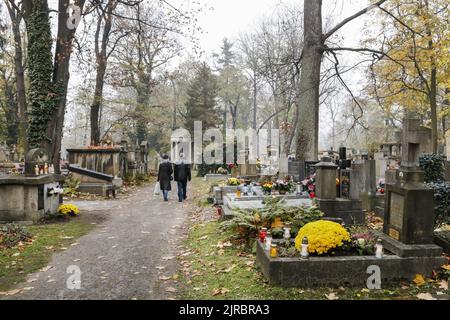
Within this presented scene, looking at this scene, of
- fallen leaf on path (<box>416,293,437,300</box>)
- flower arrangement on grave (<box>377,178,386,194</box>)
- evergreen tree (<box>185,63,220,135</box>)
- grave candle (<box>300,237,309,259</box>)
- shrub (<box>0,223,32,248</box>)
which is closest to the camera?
fallen leaf on path (<box>416,293,437,300</box>)

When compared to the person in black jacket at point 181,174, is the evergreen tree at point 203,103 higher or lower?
higher

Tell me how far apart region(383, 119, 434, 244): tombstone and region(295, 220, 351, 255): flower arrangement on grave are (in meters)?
1.05

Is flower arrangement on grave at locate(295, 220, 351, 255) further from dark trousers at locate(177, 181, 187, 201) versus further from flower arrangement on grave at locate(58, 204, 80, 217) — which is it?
dark trousers at locate(177, 181, 187, 201)

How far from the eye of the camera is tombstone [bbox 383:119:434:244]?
18.7 feet

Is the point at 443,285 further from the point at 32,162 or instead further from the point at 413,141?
the point at 32,162

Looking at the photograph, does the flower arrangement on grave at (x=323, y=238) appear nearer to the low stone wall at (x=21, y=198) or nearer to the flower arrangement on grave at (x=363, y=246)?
the flower arrangement on grave at (x=363, y=246)

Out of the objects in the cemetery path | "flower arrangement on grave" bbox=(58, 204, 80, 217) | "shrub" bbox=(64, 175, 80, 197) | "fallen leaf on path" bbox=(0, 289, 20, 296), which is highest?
"shrub" bbox=(64, 175, 80, 197)

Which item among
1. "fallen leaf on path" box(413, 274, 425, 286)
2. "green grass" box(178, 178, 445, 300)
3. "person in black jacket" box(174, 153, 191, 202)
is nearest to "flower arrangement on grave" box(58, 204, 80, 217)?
"person in black jacket" box(174, 153, 191, 202)

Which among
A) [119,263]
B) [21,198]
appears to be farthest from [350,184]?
[21,198]

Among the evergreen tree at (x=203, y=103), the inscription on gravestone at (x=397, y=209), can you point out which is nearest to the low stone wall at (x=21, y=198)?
the inscription on gravestone at (x=397, y=209)

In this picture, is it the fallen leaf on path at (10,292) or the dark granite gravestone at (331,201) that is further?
the dark granite gravestone at (331,201)

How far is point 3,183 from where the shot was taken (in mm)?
9391

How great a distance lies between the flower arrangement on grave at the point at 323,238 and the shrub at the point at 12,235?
5.93m

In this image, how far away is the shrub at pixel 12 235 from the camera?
7455 mm
